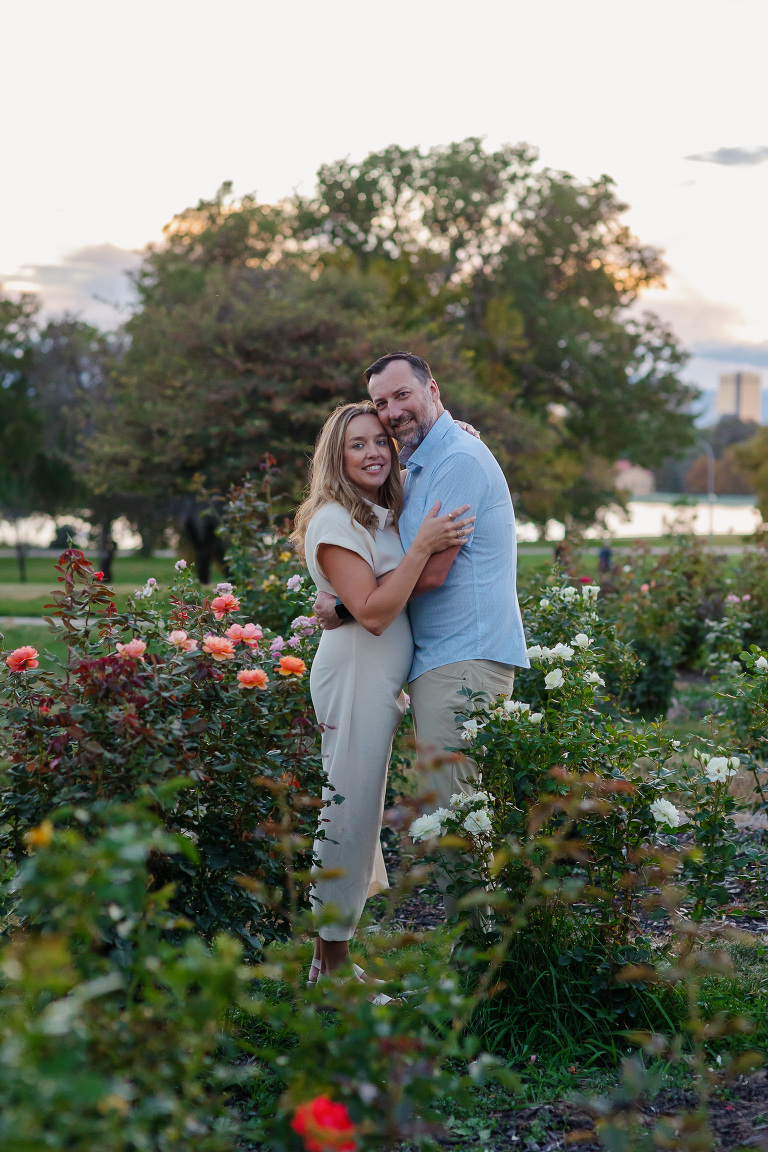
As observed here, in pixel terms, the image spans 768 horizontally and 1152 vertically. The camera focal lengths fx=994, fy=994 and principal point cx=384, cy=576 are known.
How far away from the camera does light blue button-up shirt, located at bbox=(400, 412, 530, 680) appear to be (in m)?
3.23

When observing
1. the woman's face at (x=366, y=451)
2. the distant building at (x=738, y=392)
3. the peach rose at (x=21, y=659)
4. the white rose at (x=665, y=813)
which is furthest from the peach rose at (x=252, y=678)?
the distant building at (x=738, y=392)

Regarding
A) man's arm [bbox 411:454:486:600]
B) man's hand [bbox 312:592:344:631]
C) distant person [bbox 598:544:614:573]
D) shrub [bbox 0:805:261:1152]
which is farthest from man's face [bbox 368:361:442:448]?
distant person [bbox 598:544:614:573]

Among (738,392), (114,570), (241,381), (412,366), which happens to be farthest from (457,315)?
(738,392)

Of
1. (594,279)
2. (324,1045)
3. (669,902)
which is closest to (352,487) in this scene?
(669,902)

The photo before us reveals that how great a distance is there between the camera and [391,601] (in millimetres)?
3115

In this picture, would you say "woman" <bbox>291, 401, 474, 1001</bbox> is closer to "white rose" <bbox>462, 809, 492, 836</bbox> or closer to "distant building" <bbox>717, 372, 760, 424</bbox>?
"white rose" <bbox>462, 809, 492, 836</bbox>

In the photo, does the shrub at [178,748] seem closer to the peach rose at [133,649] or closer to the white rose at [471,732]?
the peach rose at [133,649]

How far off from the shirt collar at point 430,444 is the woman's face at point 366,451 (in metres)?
0.11

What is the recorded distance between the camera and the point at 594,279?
102 ft

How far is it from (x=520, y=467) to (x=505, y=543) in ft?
57.5

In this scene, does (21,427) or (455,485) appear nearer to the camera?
(455,485)

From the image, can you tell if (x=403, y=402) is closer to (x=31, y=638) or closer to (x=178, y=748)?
(x=178, y=748)

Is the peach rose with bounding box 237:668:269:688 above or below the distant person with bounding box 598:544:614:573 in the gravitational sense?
above

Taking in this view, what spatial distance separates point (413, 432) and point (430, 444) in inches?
2.8
